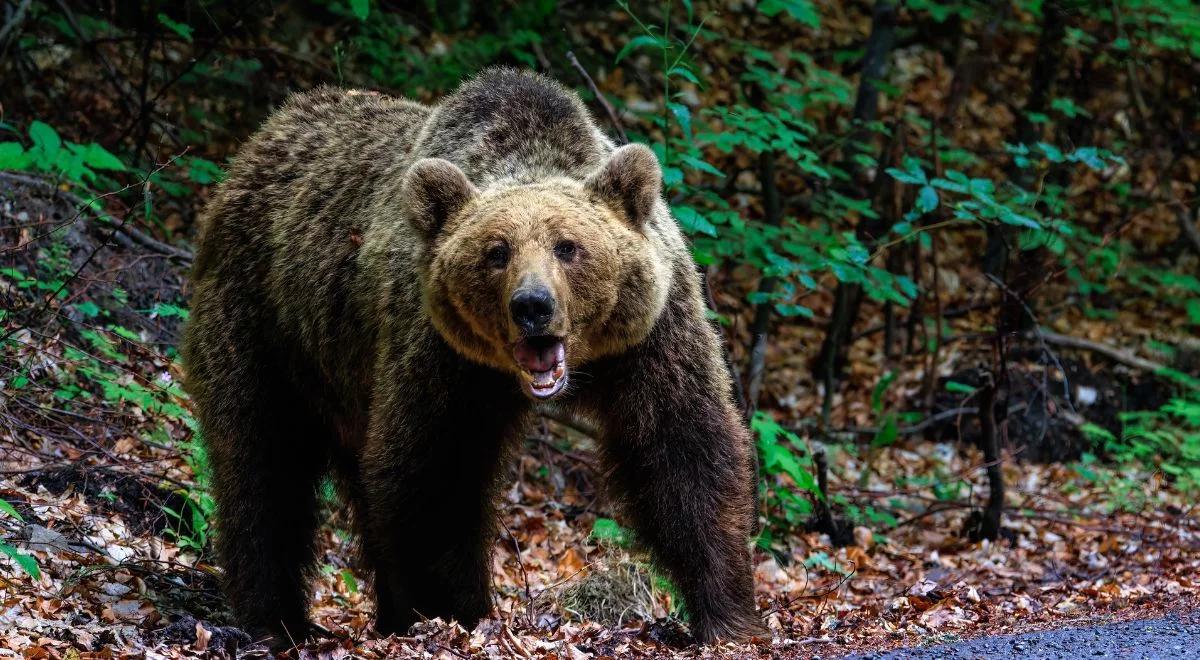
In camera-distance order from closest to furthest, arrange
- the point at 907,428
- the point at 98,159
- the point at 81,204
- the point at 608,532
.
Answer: the point at 98,159 < the point at 608,532 < the point at 81,204 < the point at 907,428

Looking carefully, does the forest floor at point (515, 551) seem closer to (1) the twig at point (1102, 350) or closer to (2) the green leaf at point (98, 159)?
(2) the green leaf at point (98, 159)

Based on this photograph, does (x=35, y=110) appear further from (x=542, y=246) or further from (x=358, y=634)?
(x=542, y=246)

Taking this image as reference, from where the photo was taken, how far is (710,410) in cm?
515

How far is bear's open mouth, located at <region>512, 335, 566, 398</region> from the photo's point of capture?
4.54 metres

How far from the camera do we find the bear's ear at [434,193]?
4905mm

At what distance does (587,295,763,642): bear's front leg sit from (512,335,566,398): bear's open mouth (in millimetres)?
496

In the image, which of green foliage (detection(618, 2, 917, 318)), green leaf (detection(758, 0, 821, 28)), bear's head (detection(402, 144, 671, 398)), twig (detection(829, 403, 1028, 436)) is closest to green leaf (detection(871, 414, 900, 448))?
green foliage (detection(618, 2, 917, 318))

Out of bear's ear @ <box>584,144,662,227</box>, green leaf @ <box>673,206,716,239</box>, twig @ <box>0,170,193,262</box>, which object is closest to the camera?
bear's ear @ <box>584,144,662,227</box>

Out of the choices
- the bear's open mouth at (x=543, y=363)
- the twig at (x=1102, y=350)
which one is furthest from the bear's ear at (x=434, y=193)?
the twig at (x=1102, y=350)

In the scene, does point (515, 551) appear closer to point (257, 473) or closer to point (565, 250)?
point (257, 473)

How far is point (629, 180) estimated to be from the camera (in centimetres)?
488

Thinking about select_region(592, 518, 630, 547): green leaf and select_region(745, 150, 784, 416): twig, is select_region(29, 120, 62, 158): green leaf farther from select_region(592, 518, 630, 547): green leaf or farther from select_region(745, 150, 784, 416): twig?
select_region(745, 150, 784, 416): twig

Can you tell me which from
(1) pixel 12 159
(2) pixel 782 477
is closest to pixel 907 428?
(2) pixel 782 477

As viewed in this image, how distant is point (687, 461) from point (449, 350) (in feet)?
3.62
